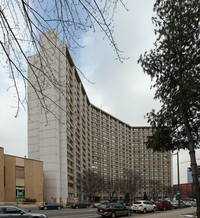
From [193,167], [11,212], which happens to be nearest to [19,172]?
[11,212]

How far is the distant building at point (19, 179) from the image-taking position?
48.2 m

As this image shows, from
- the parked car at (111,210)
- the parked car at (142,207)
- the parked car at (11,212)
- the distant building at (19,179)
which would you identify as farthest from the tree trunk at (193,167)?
the distant building at (19,179)

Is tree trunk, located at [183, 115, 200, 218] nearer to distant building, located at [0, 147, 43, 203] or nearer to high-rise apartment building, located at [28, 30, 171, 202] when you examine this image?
high-rise apartment building, located at [28, 30, 171, 202]

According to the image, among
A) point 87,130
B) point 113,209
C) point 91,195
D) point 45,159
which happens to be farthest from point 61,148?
point 113,209

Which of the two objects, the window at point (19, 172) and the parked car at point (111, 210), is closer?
the parked car at point (111, 210)

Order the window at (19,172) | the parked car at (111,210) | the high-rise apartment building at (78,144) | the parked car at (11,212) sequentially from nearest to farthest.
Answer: the parked car at (11,212) → the parked car at (111,210) → the window at (19,172) → the high-rise apartment building at (78,144)

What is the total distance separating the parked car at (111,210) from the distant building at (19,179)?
29.6 metres

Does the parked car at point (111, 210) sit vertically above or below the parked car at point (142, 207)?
above

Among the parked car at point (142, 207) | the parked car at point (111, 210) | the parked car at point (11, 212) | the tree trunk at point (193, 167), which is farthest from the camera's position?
the parked car at point (142, 207)

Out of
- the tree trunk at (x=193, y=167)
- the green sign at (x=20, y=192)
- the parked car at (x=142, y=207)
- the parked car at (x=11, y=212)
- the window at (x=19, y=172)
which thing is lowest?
the green sign at (x=20, y=192)

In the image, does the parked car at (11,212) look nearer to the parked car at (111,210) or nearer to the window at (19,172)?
the parked car at (111,210)

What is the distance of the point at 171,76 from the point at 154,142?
432 cm

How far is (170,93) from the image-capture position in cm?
1545

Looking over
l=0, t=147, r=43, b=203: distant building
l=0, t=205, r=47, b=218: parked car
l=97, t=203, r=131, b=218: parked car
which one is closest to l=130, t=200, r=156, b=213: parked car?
l=97, t=203, r=131, b=218: parked car
